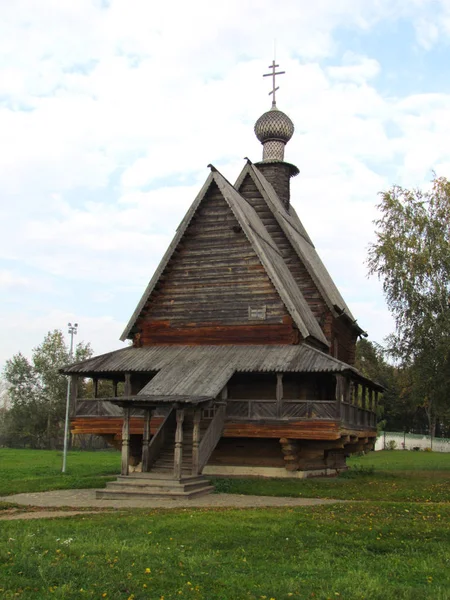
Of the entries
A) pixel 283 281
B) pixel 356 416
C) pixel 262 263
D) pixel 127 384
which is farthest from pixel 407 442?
pixel 127 384

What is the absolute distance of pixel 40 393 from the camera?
64438 mm

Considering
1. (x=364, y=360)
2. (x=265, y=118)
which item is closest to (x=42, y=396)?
(x=364, y=360)

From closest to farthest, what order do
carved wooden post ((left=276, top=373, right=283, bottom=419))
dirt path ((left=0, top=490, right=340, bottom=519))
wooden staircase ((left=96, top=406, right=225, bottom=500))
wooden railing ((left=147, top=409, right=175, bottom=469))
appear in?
dirt path ((left=0, top=490, right=340, bottom=519)) < wooden staircase ((left=96, top=406, right=225, bottom=500)) < wooden railing ((left=147, top=409, right=175, bottom=469)) < carved wooden post ((left=276, top=373, right=283, bottom=419))

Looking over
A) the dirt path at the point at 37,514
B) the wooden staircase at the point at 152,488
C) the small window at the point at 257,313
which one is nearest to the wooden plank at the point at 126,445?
the wooden staircase at the point at 152,488

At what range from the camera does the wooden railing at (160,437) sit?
64.2ft

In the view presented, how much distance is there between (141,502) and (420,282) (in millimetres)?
18129

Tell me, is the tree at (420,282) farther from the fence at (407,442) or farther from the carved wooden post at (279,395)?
the fence at (407,442)

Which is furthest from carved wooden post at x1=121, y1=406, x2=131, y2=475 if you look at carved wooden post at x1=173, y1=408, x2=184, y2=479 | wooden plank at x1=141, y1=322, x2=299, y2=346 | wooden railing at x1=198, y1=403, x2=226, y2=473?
wooden plank at x1=141, y1=322, x2=299, y2=346

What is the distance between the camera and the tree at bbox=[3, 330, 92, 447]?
60.2 meters

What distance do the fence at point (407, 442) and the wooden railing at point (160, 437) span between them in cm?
4486

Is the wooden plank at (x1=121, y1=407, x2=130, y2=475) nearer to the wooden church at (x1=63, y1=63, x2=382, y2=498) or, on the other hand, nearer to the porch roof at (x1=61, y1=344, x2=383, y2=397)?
the wooden church at (x1=63, y1=63, x2=382, y2=498)

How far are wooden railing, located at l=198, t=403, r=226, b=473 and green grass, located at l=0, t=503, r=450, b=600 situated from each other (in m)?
6.30

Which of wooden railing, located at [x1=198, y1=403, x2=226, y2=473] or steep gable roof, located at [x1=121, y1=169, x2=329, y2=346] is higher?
steep gable roof, located at [x1=121, y1=169, x2=329, y2=346]

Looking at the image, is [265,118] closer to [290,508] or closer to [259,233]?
[259,233]
